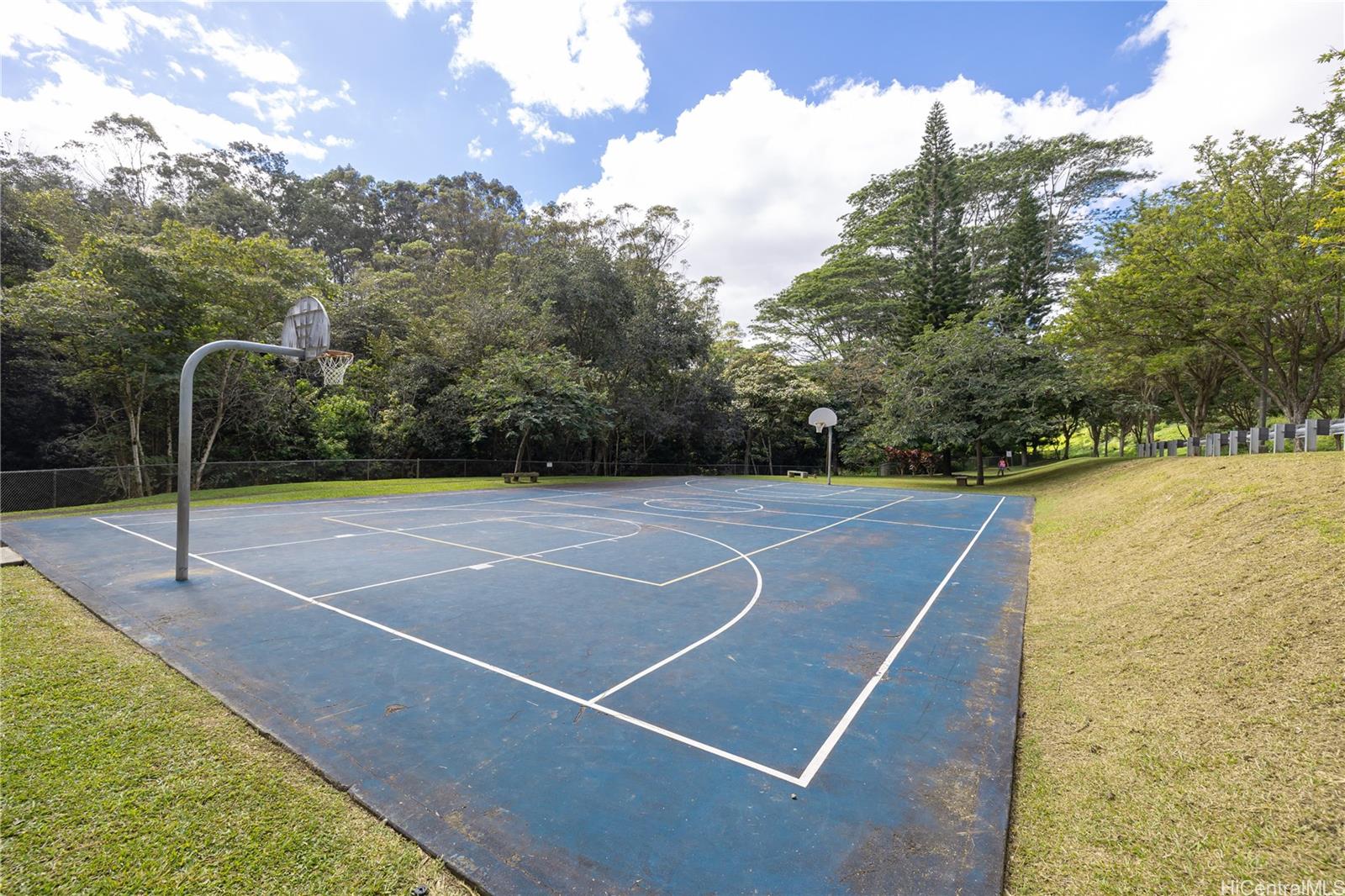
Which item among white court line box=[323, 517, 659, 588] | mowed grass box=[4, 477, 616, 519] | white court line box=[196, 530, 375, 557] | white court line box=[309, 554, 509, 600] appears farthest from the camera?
mowed grass box=[4, 477, 616, 519]

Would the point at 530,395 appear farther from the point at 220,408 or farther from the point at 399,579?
Result: the point at 399,579

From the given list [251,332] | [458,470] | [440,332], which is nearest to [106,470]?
[251,332]

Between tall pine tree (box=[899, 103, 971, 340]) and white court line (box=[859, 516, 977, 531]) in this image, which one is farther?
tall pine tree (box=[899, 103, 971, 340])

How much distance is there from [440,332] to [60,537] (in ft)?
61.3

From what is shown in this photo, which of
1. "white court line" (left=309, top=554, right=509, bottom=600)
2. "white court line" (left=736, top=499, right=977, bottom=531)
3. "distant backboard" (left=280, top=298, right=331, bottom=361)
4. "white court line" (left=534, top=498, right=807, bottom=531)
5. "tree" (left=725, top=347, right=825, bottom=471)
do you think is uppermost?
"tree" (left=725, top=347, right=825, bottom=471)

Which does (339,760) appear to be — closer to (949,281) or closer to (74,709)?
(74,709)

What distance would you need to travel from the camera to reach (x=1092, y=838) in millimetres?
2602

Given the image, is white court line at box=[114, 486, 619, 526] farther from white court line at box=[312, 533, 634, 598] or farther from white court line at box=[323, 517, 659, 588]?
white court line at box=[312, 533, 634, 598]

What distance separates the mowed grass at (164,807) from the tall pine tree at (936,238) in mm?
31229

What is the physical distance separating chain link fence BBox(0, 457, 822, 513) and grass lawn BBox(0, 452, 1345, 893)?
42.4 ft

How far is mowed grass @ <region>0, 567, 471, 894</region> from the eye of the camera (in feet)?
7.54

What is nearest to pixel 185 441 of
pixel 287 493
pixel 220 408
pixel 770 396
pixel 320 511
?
pixel 320 511

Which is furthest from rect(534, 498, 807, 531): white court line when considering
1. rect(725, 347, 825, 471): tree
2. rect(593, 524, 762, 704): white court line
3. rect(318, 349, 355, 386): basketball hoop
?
rect(725, 347, 825, 471): tree

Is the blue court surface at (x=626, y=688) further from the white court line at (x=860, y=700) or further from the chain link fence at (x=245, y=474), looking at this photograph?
the chain link fence at (x=245, y=474)
